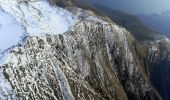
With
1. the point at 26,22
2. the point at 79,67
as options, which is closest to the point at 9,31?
the point at 26,22

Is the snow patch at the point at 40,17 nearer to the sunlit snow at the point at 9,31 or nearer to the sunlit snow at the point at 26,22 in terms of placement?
the sunlit snow at the point at 26,22

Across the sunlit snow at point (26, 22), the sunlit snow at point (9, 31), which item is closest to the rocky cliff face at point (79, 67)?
the sunlit snow at point (26, 22)

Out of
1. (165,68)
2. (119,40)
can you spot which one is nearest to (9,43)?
(119,40)

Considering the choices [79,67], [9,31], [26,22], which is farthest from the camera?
[79,67]

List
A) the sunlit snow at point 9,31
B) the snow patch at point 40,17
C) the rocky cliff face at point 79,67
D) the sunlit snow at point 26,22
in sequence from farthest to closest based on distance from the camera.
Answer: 1. the snow patch at point 40,17
2. the sunlit snow at point 26,22
3. the sunlit snow at point 9,31
4. the rocky cliff face at point 79,67

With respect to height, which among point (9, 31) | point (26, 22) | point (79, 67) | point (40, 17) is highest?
point (40, 17)

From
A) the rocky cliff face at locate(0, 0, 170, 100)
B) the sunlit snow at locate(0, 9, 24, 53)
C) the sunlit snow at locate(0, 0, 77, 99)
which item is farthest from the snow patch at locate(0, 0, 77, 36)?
the rocky cliff face at locate(0, 0, 170, 100)

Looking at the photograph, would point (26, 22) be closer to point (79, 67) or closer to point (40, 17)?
point (40, 17)

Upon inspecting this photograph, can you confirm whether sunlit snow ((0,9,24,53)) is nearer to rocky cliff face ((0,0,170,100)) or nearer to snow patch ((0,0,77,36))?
snow patch ((0,0,77,36))
